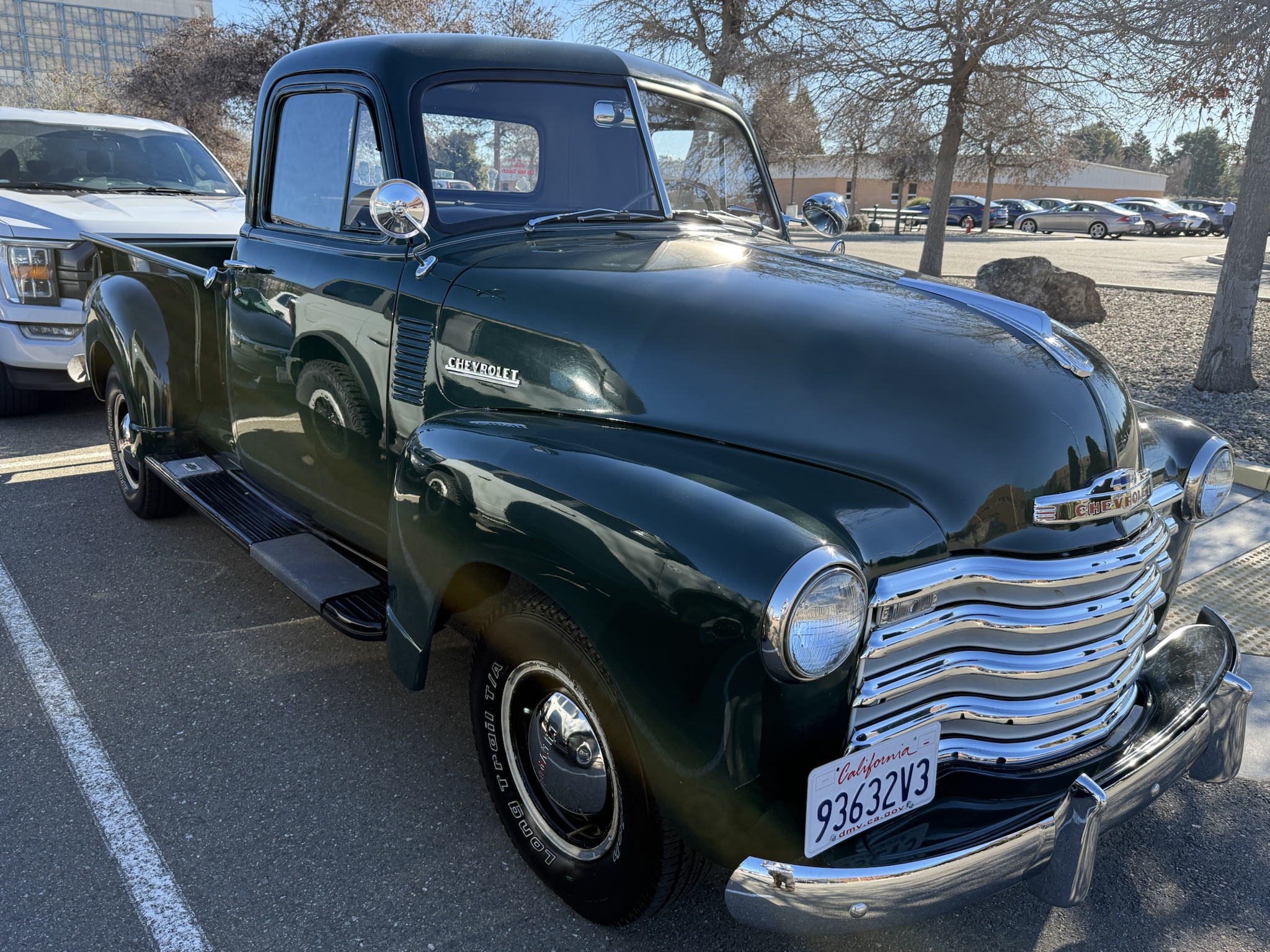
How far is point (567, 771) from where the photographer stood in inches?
91.6

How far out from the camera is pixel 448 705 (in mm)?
3338

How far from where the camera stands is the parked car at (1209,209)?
42.4 metres

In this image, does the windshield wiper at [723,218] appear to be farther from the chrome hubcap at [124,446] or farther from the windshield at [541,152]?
the chrome hubcap at [124,446]

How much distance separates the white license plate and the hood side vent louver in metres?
1.68

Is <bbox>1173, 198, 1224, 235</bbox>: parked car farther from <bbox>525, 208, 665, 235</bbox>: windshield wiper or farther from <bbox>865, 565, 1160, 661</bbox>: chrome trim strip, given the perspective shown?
<bbox>865, 565, 1160, 661</bbox>: chrome trim strip

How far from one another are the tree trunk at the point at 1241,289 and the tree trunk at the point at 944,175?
16.1 feet

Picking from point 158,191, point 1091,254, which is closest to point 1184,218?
point 1091,254

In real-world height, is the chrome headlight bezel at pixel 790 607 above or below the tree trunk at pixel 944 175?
below

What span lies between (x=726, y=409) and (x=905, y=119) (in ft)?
39.7

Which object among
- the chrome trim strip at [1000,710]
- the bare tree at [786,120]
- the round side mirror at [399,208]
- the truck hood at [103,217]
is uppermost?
the bare tree at [786,120]

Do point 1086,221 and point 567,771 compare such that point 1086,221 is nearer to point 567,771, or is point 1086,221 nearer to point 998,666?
point 998,666

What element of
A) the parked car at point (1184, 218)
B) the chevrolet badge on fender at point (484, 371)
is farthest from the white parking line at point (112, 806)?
the parked car at point (1184, 218)

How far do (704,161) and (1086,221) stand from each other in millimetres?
42409

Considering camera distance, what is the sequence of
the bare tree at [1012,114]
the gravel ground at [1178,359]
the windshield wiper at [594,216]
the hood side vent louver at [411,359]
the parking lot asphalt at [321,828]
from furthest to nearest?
1. the bare tree at [1012,114]
2. the gravel ground at [1178,359]
3. the windshield wiper at [594,216]
4. the hood side vent louver at [411,359]
5. the parking lot asphalt at [321,828]
